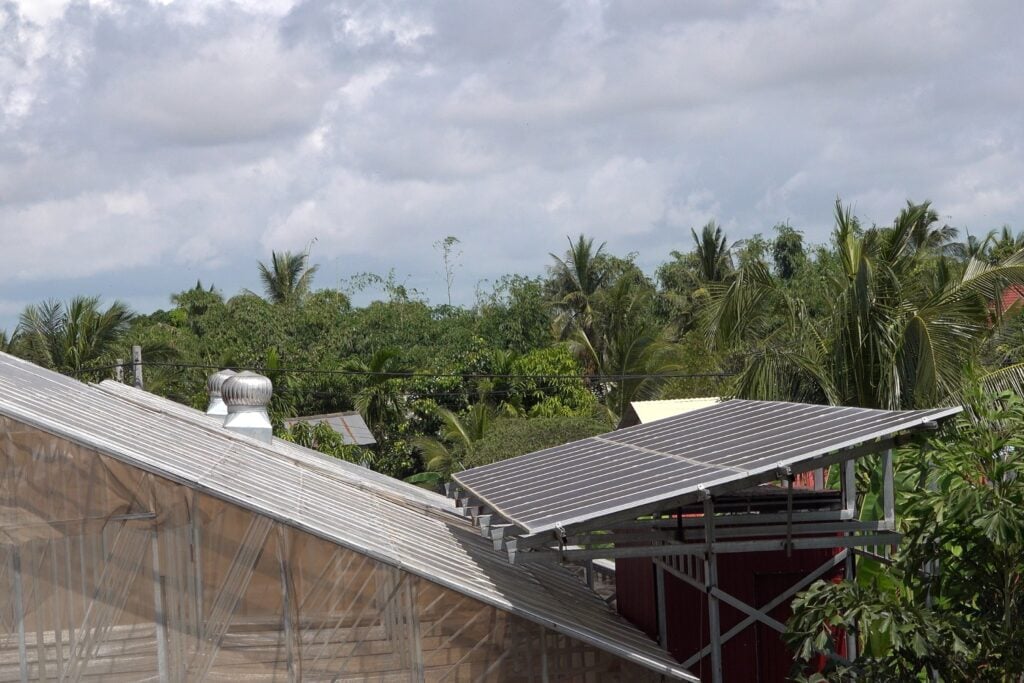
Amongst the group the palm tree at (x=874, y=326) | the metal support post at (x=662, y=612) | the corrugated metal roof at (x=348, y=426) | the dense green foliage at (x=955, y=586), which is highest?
the palm tree at (x=874, y=326)

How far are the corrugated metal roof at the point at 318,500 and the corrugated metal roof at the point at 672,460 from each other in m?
0.66

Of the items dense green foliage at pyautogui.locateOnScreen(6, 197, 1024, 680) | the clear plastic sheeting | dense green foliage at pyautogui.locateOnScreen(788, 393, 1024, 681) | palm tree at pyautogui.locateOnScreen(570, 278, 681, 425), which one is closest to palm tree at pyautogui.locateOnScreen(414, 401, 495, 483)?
dense green foliage at pyautogui.locateOnScreen(6, 197, 1024, 680)

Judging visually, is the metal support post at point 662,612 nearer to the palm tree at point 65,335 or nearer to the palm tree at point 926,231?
the palm tree at point 926,231

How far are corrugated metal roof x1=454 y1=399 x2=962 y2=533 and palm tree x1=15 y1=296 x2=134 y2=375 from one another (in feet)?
81.1

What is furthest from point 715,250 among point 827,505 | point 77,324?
point 827,505

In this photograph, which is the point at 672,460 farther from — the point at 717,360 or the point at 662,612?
the point at 717,360

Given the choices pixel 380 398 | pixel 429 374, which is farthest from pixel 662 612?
pixel 380 398

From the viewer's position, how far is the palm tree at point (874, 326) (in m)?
15.5

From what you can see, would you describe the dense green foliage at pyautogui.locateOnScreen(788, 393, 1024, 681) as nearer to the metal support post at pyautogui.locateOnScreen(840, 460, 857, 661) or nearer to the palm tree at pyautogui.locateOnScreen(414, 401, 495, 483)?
the metal support post at pyautogui.locateOnScreen(840, 460, 857, 661)

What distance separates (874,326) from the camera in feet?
52.2

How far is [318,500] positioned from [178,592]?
2.11m

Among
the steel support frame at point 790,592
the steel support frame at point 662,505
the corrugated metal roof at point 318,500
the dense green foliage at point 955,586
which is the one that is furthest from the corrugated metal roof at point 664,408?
the dense green foliage at point 955,586

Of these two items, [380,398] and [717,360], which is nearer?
[717,360]

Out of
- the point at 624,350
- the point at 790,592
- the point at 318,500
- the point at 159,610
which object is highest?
the point at 624,350
